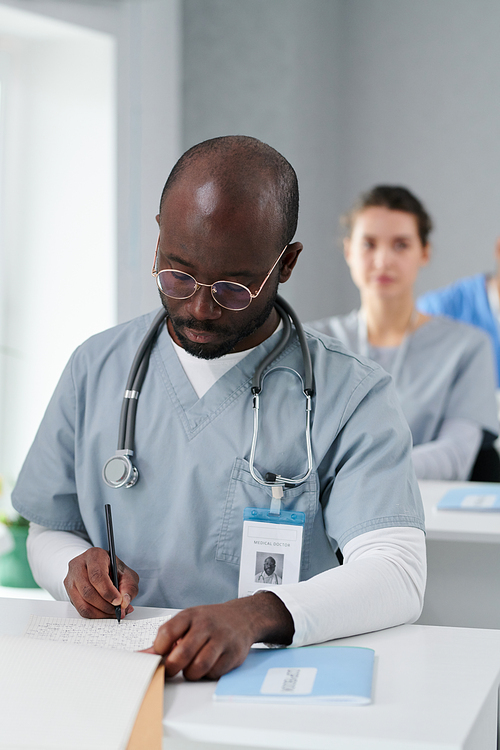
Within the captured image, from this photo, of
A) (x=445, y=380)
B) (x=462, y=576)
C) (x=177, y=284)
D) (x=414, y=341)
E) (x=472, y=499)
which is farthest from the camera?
(x=414, y=341)

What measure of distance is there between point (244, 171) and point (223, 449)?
0.39 m

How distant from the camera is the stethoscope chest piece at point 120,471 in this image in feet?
3.73

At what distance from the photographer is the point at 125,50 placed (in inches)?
114

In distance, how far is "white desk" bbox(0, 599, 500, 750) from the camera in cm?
71

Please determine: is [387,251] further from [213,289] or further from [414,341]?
[213,289]

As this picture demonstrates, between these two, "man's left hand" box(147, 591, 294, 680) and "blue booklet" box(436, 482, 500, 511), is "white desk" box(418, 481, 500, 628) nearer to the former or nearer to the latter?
"blue booklet" box(436, 482, 500, 511)

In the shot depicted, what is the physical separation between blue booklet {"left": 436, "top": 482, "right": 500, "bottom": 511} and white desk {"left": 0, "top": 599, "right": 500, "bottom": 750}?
80 cm

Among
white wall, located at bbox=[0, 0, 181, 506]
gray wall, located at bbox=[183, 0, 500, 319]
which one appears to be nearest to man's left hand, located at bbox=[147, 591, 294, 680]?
white wall, located at bbox=[0, 0, 181, 506]

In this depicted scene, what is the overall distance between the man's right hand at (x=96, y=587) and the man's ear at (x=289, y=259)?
0.47 meters

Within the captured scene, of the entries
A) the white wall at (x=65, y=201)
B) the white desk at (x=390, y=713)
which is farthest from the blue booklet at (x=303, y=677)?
the white wall at (x=65, y=201)

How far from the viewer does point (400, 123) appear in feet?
14.5

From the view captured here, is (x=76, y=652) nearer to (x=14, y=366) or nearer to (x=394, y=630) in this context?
(x=394, y=630)

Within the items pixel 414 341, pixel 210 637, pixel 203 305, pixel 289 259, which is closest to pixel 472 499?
pixel 414 341

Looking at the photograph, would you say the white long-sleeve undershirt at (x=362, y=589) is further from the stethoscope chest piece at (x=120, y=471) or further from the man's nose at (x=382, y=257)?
the man's nose at (x=382, y=257)
